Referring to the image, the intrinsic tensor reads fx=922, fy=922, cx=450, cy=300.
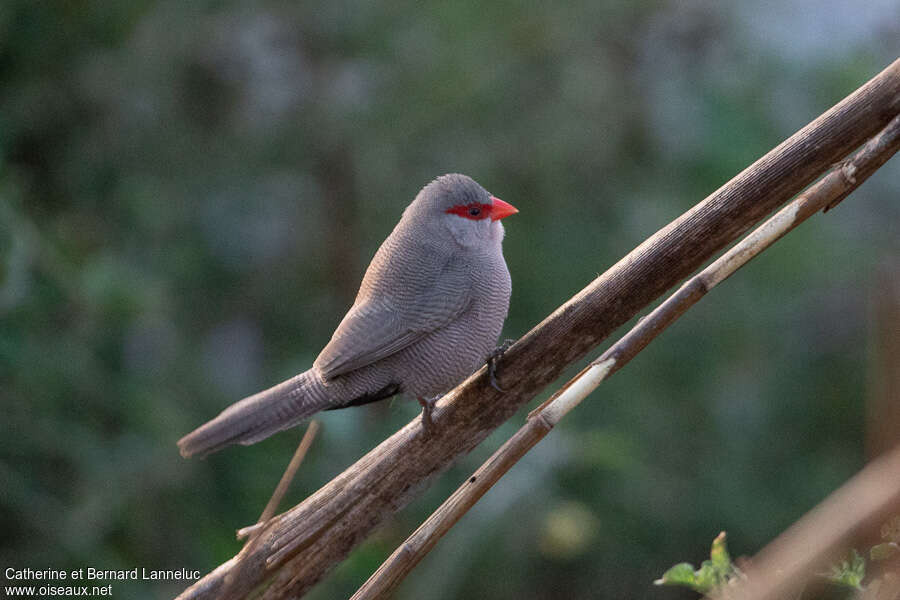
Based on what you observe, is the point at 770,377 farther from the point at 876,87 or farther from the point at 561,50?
the point at 876,87

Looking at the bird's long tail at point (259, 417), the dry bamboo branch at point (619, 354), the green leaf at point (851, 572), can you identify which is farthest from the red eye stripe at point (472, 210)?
the green leaf at point (851, 572)

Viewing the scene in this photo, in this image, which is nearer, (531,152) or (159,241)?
(159,241)

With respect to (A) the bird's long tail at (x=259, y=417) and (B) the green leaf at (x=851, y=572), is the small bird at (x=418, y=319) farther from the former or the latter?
(B) the green leaf at (x=851, y=572)

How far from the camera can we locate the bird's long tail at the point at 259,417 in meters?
2.09

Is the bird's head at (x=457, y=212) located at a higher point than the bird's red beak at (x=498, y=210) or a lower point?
higher

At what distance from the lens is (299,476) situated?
13.8 feet

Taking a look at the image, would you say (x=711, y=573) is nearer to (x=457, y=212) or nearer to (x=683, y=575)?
(x=683, y=575)

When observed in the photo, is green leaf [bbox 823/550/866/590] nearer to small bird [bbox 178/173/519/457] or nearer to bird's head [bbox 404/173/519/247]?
small bird [bbox 178/173/519/457]

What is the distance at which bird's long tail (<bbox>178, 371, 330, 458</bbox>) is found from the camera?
2090 mm

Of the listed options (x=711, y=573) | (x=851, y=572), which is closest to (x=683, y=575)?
(x=711, y=573)

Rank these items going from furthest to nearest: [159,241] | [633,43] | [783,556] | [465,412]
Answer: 1. [633,43]
2. [159,241]
3. [465,412]
4. [783,556]

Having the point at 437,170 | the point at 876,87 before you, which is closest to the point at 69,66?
the point at 437,170

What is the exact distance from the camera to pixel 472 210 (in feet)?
8.39

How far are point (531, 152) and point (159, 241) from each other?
1.97 m
